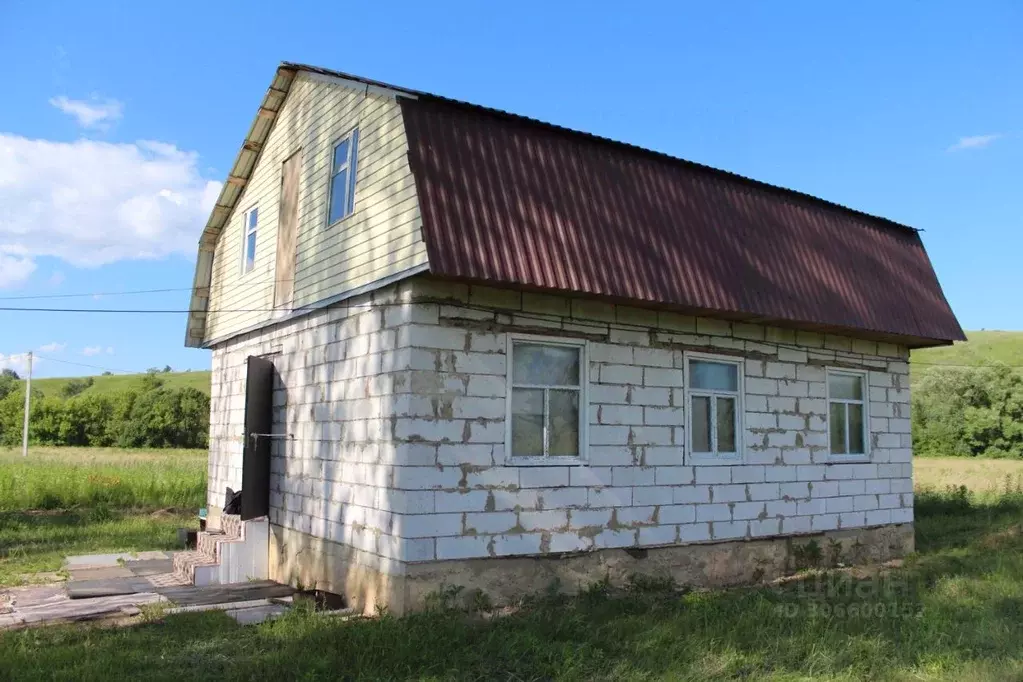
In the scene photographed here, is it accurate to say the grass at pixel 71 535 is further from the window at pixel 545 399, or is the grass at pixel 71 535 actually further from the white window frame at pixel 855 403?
the white window frame at pixel 855 403

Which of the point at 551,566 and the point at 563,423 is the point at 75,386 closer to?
the point at 563,423

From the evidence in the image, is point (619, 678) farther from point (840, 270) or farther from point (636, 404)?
point (840, 270)

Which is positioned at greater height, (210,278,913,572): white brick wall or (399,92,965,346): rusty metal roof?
(399,92,965,346): rusty metal roof

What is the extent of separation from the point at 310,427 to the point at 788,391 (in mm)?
6696

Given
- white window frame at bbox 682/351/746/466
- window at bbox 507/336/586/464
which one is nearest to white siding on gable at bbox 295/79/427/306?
window at bbox 507/336/586/464

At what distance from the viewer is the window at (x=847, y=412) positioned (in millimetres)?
12461

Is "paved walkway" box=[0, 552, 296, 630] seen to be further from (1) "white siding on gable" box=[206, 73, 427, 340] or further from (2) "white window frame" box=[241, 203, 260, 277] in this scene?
(2) "white window frame" box=[241, 203, 260, 277]

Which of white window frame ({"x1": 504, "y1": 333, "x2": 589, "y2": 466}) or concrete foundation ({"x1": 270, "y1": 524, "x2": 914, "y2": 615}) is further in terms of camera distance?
white window frame ({"x1": 504, "y1": 333, "x2": 589, "y2": 466})

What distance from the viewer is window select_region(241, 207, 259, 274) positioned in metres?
13.3

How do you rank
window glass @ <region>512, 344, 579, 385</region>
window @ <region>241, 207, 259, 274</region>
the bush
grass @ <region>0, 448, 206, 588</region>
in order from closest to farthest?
window glass @ <region>512, 344, 579, 385</region>
window @ <region>241, 207, 259, 274</region>
grass @ <region>0, 448, 206, 588</region>
the bush

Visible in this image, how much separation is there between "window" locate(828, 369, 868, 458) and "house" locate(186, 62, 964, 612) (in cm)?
6

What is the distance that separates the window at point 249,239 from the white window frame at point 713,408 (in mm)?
7143

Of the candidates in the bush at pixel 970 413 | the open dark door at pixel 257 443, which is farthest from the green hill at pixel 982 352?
the open dark door at pixel 257 443

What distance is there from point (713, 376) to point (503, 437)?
11.8 feet
